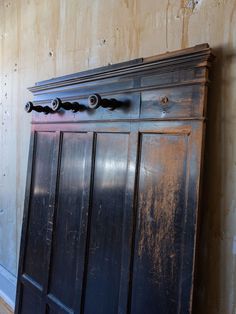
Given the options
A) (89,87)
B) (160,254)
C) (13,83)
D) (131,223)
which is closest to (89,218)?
(131,223)

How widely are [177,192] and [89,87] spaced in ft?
2.35

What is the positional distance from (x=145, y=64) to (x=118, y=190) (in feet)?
1.79

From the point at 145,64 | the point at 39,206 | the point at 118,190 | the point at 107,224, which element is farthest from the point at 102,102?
the point at 39,206

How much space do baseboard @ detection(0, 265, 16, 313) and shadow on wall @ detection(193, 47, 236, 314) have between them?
152cm

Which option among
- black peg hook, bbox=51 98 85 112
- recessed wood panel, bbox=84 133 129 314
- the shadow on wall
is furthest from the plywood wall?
recessed wood panel, bbox=84 133 129 314

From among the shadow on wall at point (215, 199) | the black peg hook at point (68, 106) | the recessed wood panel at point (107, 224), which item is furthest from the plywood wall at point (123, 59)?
the recessed wood panel at point (107, 224)

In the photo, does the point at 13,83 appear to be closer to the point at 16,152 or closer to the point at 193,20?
the point at 16,152

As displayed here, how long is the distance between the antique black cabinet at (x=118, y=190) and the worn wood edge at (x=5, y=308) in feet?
1.02

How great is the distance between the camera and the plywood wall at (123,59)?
40.3 inches

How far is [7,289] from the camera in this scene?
2.18 m

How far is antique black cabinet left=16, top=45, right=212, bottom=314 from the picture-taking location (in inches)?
42.2

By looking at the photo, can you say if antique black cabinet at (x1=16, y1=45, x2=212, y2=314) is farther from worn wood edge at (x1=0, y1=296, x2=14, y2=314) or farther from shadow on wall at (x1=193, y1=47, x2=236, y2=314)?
worn wood edge at (x1=0, y1=296, x2=14, y2=314)

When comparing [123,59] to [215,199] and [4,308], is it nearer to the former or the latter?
[215,199]

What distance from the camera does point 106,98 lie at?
1.38 metres
